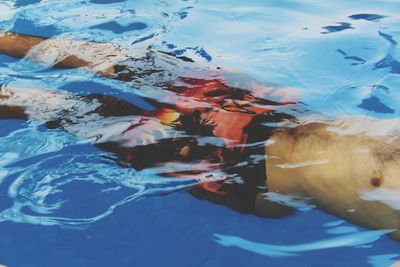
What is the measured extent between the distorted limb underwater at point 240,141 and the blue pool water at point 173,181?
0.32ft

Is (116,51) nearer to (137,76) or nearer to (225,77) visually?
(137,76)

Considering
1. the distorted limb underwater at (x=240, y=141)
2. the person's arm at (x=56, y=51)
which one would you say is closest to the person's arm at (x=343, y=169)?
the distorted limb underwater at (x=240, y=141)

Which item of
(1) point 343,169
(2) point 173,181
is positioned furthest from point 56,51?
(1) point 343,169

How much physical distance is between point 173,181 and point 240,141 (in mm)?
430

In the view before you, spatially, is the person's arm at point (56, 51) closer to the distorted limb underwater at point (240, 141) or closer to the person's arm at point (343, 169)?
the distorted limb underwater at point (240, 141)

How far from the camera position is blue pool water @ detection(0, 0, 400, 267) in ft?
9.16

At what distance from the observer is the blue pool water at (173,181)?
2791 millimetres

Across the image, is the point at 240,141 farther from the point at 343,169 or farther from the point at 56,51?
the point at 56,51

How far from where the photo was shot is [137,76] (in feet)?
12.7

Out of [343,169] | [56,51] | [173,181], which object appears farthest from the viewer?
[56,51]

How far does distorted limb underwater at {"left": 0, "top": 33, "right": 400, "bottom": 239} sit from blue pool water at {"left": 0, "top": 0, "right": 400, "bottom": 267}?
10cm

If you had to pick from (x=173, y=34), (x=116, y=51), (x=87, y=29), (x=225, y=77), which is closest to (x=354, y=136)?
(x=225, y=77)

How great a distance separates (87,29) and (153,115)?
2.09 m

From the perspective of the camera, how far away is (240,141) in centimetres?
316
